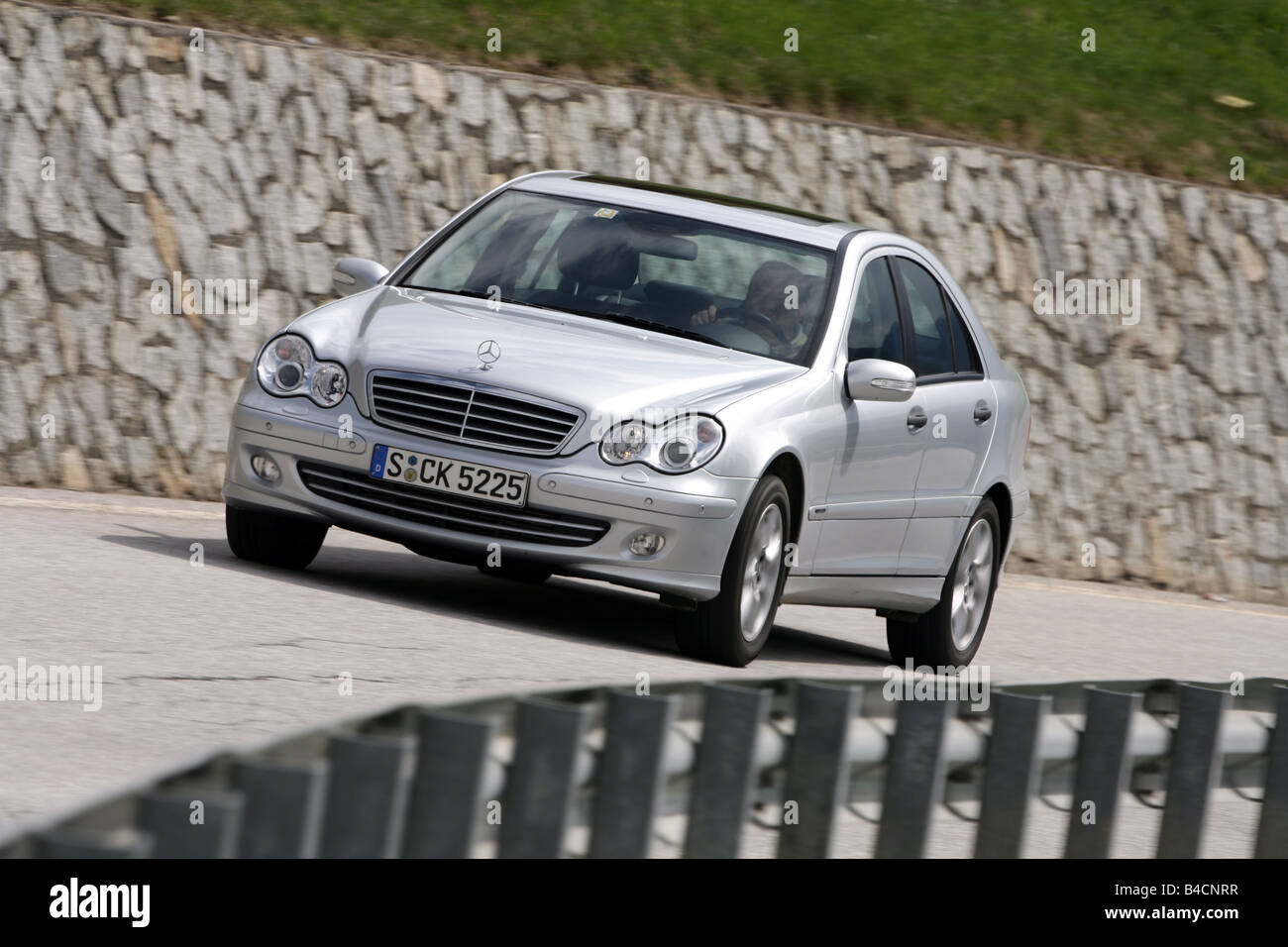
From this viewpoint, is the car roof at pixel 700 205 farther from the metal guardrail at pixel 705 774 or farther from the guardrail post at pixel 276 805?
the guardrail post at pixel 276 805

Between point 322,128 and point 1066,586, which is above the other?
point 322,128

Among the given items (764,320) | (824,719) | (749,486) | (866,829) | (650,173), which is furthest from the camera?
(650,173)

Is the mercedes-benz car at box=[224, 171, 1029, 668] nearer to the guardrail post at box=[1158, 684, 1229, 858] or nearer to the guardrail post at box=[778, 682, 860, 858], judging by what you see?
the guardrail post at box=[1158, 684, 1229, 858]

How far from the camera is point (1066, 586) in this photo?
16.3 m

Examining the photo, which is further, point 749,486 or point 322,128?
point 322,128

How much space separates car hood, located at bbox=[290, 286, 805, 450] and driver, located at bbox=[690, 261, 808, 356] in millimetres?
200

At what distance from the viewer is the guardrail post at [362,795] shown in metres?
3.14

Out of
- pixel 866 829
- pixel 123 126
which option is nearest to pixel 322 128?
pixel 123 126

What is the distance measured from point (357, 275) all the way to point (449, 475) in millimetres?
1607

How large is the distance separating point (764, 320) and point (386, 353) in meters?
1.59

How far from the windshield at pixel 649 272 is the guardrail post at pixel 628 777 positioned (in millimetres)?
5301

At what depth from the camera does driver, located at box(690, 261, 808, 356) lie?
912 cm

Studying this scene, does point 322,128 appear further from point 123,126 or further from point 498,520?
point 498,520

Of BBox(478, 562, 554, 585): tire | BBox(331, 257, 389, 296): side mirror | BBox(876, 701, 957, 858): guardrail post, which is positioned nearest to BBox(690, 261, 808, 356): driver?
BBox(478, 562, 554, 585): tire
